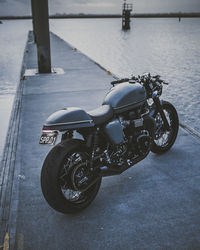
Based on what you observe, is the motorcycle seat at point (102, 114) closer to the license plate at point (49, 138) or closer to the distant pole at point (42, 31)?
the license plate at point (49, 138)

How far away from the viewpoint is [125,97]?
3523 mm

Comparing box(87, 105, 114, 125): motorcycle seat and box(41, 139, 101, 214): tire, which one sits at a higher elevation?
box(87, 105, 114, 125): motorcycle seat

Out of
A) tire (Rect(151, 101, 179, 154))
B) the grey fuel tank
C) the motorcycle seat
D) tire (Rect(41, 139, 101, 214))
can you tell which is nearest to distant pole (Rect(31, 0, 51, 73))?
tire (Rect(151, 101, 179, 154))

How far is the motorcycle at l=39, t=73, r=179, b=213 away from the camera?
293cm

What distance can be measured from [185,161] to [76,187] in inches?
79.7

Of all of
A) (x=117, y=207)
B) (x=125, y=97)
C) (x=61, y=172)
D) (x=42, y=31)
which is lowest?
(x=117, y=207)

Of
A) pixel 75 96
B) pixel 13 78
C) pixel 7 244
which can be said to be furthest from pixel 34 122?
pixel 13 78

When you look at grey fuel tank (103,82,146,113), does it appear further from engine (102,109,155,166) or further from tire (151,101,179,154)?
tire (151,101,179,154)

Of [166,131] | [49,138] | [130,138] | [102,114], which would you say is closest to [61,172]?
[49,138]

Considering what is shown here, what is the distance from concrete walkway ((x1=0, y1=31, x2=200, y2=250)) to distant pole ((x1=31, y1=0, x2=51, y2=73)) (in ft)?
20.0

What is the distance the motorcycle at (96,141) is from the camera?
293cm

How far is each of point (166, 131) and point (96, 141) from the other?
5.71 feet

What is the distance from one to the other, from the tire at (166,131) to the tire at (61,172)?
168 cm

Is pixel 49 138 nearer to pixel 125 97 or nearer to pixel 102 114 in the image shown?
pixel 102 114
